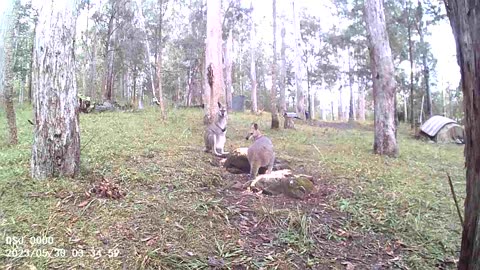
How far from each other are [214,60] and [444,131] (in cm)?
1060

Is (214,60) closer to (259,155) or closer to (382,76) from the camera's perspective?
(382,76)

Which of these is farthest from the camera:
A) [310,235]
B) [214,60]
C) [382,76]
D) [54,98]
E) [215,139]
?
[214,60]

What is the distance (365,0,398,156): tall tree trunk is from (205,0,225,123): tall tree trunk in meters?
4.41

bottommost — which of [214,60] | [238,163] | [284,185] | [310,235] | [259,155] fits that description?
[310,235]

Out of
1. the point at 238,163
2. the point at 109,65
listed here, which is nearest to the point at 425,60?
the point at 109,65

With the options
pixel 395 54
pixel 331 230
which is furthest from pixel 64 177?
pixel 395 54

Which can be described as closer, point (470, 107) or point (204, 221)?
point (470, 107)

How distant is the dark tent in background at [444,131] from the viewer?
1611 cm

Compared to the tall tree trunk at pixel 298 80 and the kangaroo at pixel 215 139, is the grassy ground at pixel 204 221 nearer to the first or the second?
the kangaroo at pixel 215 139

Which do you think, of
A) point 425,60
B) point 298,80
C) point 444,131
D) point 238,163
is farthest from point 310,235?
point 298,80

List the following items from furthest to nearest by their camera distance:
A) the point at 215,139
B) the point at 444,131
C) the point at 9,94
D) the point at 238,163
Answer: the point at 444,131 < the point at 215,139 < the point at 9,94 < the point at 238,163

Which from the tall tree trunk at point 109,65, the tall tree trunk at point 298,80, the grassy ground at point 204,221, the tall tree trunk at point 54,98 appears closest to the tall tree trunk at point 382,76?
the grassy ground at point 204,221

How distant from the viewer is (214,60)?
1162 cm

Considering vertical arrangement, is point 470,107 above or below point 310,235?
above
